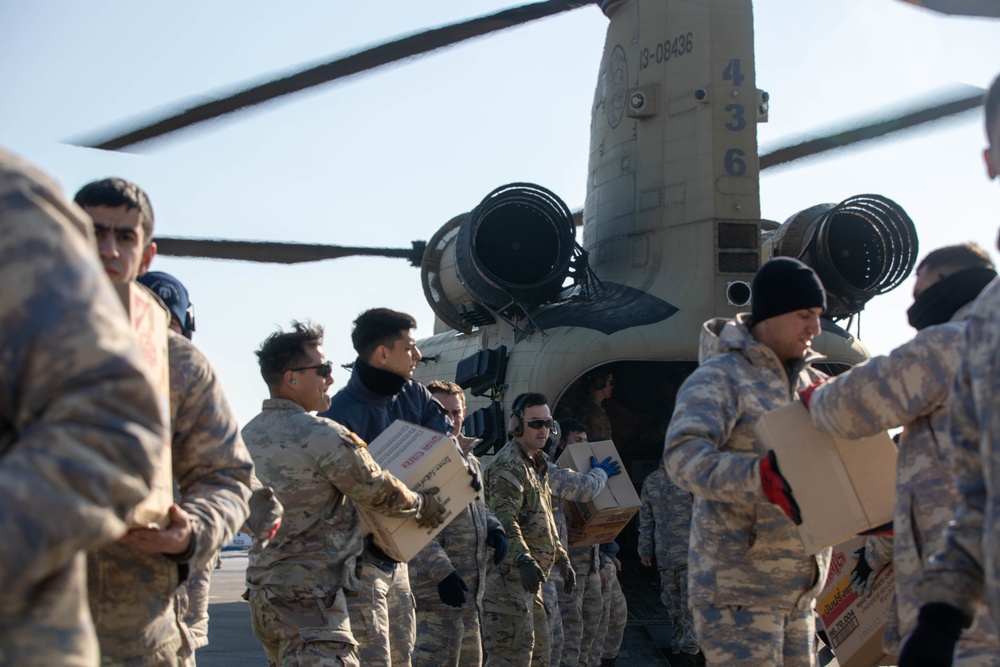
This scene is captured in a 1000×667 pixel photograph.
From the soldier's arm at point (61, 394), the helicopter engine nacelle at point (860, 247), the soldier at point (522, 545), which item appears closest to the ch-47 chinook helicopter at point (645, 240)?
the helicopter engine nacelle at point (860, 247)

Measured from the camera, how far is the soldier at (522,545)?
6.53 metres

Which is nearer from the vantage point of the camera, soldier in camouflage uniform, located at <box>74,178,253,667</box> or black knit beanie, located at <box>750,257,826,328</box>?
soldier in camouflage uniform, located at <box>74,178,253,667</box>

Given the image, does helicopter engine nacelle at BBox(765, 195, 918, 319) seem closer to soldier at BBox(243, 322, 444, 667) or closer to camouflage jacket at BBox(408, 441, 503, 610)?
camouflage jacket at BBox(408, 441, 503, 610)

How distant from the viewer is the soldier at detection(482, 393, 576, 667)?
21.4ft

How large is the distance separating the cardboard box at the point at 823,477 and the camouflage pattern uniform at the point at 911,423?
0.48 ft

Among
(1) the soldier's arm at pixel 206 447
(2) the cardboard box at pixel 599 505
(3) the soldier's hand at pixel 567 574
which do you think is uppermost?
(2) the cardboard box at pixel 599 505

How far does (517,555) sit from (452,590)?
0.88 m

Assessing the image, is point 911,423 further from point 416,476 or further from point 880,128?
point 880,128

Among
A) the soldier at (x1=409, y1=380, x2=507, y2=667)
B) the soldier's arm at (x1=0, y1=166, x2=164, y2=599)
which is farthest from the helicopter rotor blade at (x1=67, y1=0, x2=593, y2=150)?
the soldier's arm at (x1=0, y1=166, x2=164, y2=599)

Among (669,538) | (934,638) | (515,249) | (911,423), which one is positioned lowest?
(934,638)

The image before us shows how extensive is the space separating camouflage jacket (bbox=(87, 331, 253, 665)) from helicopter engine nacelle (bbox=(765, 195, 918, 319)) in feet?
29.3

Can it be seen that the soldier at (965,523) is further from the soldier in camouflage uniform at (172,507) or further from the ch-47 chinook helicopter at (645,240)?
the ch-47 chinook helicopter at (645,240)

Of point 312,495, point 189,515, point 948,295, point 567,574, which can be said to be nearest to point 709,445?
point 948,295

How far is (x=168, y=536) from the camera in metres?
2.40
